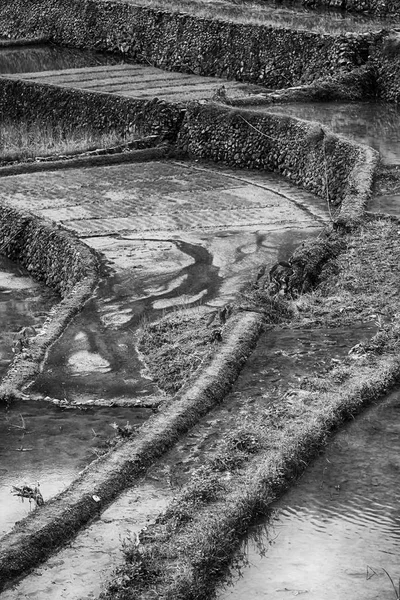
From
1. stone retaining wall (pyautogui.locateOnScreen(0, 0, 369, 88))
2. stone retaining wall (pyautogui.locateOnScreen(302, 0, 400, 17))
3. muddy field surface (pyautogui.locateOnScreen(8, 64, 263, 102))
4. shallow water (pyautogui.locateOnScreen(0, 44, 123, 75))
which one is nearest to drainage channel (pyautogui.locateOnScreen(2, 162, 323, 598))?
muddy field surface (pyautogui.locateOnScreen(8, 64, 263, 102))

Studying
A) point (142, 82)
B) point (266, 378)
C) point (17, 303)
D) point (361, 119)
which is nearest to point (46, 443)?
point (266, 378)

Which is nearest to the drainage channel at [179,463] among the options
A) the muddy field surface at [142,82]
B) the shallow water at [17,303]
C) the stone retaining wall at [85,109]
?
the shallow water at [17,303]

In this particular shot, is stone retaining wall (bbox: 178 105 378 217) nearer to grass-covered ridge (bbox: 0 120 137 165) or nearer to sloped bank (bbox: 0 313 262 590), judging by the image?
A: grass-covered ridge (bbox: 0 120 137 165)

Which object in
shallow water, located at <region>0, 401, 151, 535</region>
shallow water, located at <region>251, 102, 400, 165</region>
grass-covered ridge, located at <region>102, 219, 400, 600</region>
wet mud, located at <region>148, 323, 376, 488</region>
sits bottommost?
shallow water, located at <region>0, 401, 151, 535</region>

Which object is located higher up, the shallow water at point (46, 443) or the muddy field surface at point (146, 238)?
the shallow water at point (46, 443)

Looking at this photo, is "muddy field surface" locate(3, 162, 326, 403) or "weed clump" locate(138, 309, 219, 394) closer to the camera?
"weed clump" locate(138, 309, 219, 394)

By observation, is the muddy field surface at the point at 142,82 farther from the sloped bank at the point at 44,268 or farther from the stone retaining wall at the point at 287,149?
the sloped bank at the point at 44,268

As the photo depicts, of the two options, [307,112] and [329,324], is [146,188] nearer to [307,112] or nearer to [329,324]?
[307,112]
